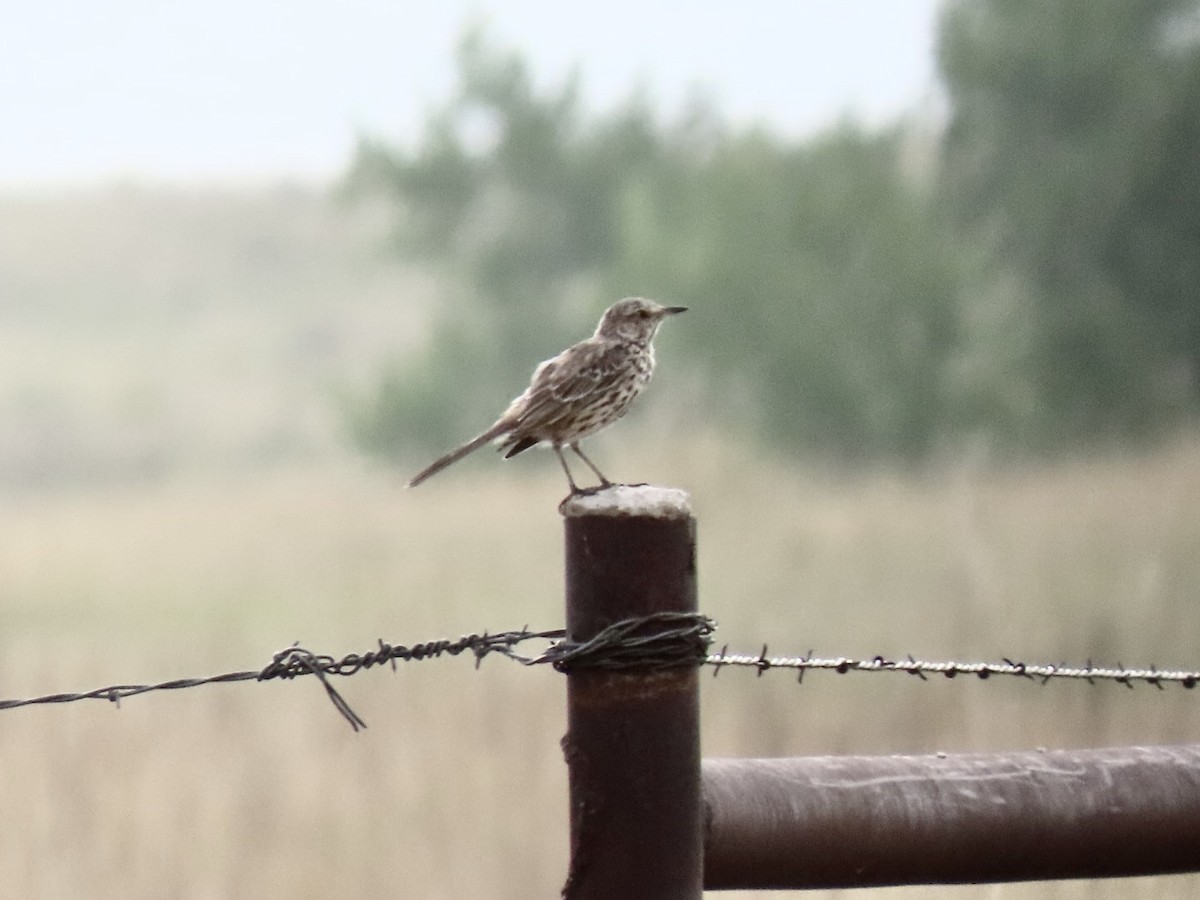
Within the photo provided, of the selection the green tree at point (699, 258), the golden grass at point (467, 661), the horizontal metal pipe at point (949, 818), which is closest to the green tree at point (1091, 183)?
the green tree at point (699, 258)

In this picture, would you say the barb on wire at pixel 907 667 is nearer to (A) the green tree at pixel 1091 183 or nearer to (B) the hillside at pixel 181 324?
(A) the green tree at pixel 1091 183

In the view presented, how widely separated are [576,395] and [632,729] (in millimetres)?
1123

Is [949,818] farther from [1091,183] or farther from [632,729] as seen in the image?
[1091,183]

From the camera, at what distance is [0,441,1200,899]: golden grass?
5.93m

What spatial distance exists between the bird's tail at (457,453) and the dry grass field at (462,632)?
168 centimetres

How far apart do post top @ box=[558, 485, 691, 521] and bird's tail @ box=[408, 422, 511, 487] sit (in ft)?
1.69

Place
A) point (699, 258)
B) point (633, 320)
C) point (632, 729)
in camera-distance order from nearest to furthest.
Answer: point (632, 729) → point (633, 320) → point (699, 258)

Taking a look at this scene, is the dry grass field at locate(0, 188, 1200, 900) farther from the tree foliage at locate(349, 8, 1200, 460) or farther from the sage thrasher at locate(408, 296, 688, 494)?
the tree foliage at locate(349, 8, 1200, 460)

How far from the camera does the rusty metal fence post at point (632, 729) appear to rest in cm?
216

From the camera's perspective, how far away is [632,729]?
216cm

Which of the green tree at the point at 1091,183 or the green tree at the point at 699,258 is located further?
the green tree at the point at 699,258

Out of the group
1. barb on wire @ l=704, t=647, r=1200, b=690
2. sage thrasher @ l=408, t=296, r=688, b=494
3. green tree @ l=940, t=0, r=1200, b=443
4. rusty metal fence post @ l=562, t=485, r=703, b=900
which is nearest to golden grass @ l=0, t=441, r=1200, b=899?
barb on wire @ l=704, t=647, r=1200, b=690

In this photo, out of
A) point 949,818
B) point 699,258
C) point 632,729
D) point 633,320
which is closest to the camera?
point 632,729

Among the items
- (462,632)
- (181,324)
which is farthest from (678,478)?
(181,324)
